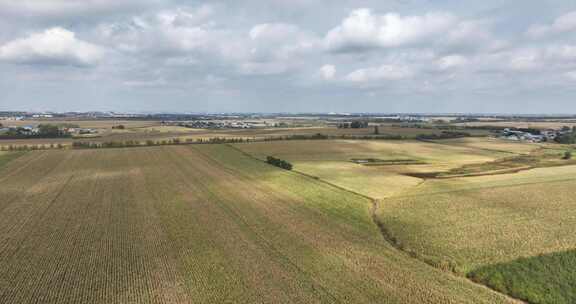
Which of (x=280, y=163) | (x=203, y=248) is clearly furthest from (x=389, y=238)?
(x=280, y=163)

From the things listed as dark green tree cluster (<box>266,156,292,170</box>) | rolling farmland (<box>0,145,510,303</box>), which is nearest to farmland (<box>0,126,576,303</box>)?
rolling farmland (<box>0,145,510,303</box>)

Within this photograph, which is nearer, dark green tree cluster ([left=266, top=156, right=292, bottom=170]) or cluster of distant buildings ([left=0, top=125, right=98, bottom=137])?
dark green tree cluster ([left=266, top=156, right=292, bottom=170])

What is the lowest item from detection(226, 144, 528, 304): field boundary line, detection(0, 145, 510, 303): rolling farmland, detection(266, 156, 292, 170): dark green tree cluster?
detection(226, 144, 528, 304): field boundary line

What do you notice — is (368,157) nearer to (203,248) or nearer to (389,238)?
(389,238)

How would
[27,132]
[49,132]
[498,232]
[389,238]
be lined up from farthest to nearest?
[27,132]
[49,132]
[498,232]
[389,238]

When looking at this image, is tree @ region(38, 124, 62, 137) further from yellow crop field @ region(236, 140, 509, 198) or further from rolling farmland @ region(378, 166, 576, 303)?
rolling farmland @ region(378, 166, 576, 303)

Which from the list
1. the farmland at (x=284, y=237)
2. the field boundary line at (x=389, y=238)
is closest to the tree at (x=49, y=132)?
the farmland at (x=284, y=237)

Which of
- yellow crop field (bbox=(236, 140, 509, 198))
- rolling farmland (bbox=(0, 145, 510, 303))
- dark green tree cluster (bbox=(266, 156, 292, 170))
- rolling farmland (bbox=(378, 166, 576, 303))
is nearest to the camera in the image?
rolling farmland (bbox=(0, 145, 510, 303))

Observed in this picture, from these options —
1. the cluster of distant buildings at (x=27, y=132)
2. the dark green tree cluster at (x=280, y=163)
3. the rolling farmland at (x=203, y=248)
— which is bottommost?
the rolling farmland at (x=203, y=248)

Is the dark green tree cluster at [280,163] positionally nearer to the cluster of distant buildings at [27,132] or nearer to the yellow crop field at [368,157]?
the yellow crop field at [368,157]
